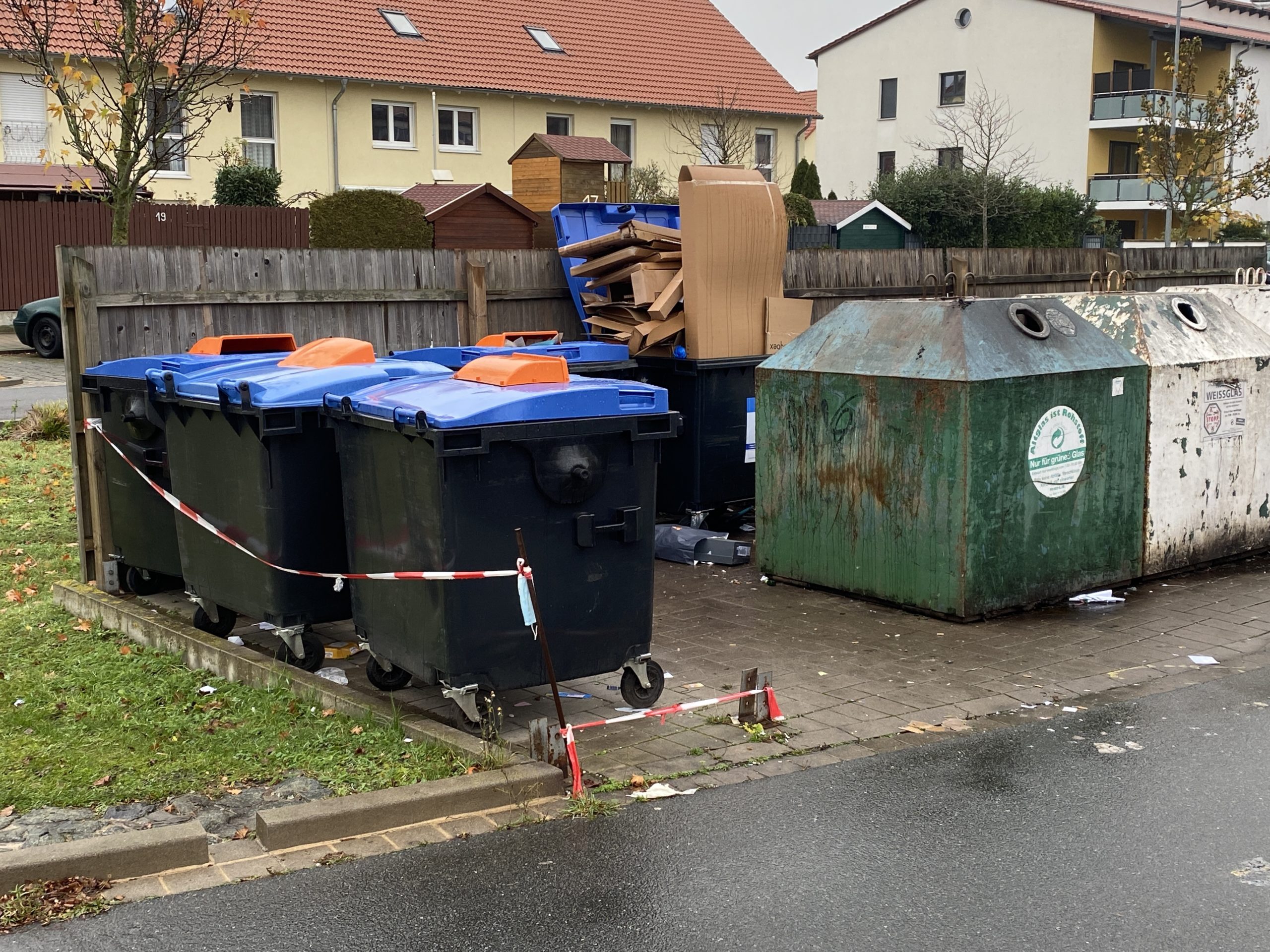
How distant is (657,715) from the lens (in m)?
5.45

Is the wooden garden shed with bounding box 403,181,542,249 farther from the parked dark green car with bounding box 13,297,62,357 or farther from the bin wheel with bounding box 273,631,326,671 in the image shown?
the bin wheel with bounding box 273,631,326,671

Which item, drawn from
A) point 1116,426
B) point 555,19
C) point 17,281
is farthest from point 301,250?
point 555,19

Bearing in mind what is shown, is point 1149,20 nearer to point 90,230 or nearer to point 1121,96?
point 1121,96

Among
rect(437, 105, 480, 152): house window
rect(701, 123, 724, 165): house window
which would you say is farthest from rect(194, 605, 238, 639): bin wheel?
rect(701, 123, 724, 165): house window

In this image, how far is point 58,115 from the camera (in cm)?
1182

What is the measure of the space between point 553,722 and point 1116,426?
4027mm

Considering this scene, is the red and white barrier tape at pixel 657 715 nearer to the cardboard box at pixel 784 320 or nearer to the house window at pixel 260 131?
the cardboard box at pixel 784 320

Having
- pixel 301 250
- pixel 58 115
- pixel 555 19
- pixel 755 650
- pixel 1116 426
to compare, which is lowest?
pixel 755 650

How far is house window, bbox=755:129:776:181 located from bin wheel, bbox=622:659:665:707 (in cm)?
3547

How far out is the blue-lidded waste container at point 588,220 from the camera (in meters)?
10.8

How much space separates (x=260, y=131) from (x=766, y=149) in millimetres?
15489

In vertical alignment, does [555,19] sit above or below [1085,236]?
above

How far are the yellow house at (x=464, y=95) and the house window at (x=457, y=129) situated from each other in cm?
4

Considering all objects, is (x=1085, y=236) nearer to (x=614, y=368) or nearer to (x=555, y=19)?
(x=555, y=19)
